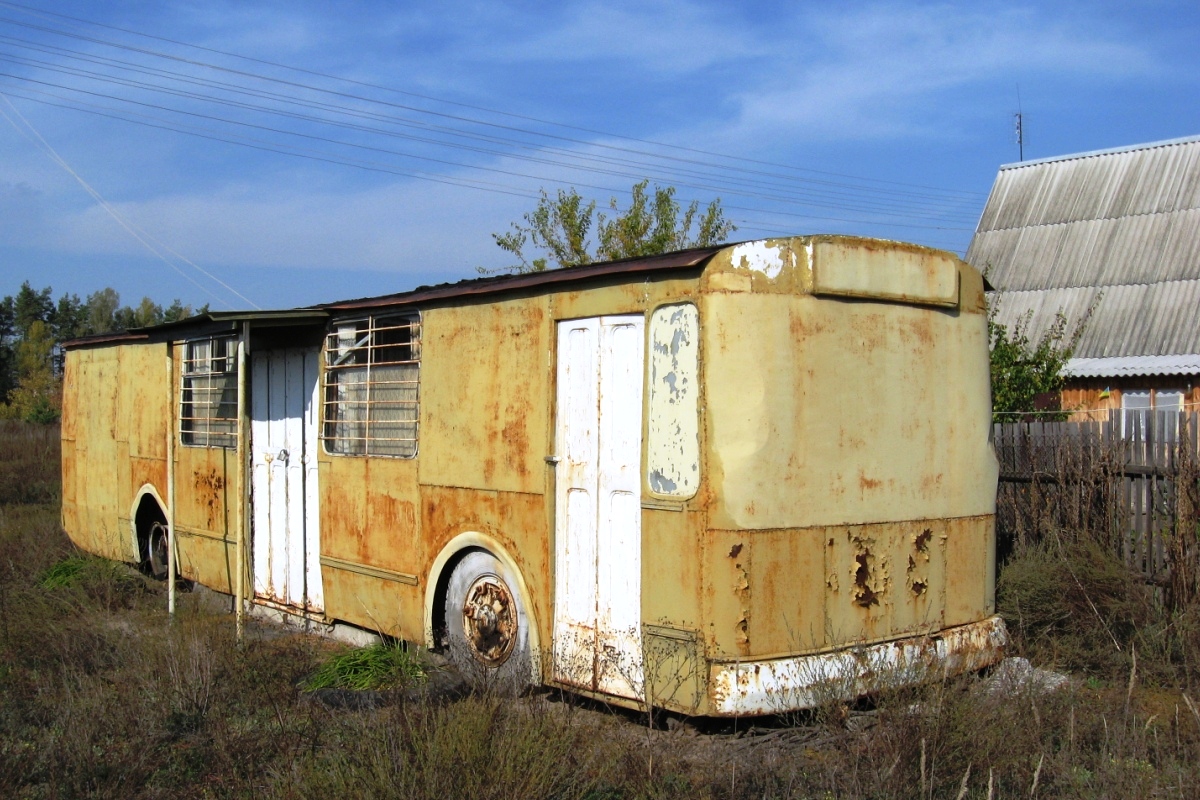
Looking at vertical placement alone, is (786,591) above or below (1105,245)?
below

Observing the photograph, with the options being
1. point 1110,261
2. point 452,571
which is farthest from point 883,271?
point 1110,261

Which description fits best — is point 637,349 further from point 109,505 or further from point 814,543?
point 109,505

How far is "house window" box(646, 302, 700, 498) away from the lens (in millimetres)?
5656

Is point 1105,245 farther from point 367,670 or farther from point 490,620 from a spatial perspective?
point 367,670

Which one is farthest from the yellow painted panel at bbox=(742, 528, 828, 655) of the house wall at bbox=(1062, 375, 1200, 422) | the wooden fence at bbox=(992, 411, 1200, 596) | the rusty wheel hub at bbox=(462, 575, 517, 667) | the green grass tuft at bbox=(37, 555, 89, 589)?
the house wall at bbox=(1062, 375, 1200, 422)

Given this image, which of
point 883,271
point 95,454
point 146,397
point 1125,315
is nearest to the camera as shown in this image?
point 883,271

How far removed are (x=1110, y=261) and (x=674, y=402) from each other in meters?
14.6

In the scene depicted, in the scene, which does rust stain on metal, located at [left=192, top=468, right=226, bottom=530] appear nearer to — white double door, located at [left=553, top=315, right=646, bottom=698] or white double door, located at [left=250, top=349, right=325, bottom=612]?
white double door, located at [left=250, top=349, right=325, bottom=612]

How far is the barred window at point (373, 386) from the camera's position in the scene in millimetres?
7891

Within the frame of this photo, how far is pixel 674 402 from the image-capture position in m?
5.75

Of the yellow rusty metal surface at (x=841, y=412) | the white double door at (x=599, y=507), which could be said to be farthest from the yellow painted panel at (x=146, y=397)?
the yellow rusty metal surface at (x=841, y=412)

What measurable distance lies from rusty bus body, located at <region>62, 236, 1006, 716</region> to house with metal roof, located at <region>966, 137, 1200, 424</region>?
9.94m

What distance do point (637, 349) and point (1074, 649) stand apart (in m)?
3.61

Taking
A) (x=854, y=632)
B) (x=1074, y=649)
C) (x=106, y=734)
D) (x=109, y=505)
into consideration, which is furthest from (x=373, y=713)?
(x=109, y=505)
